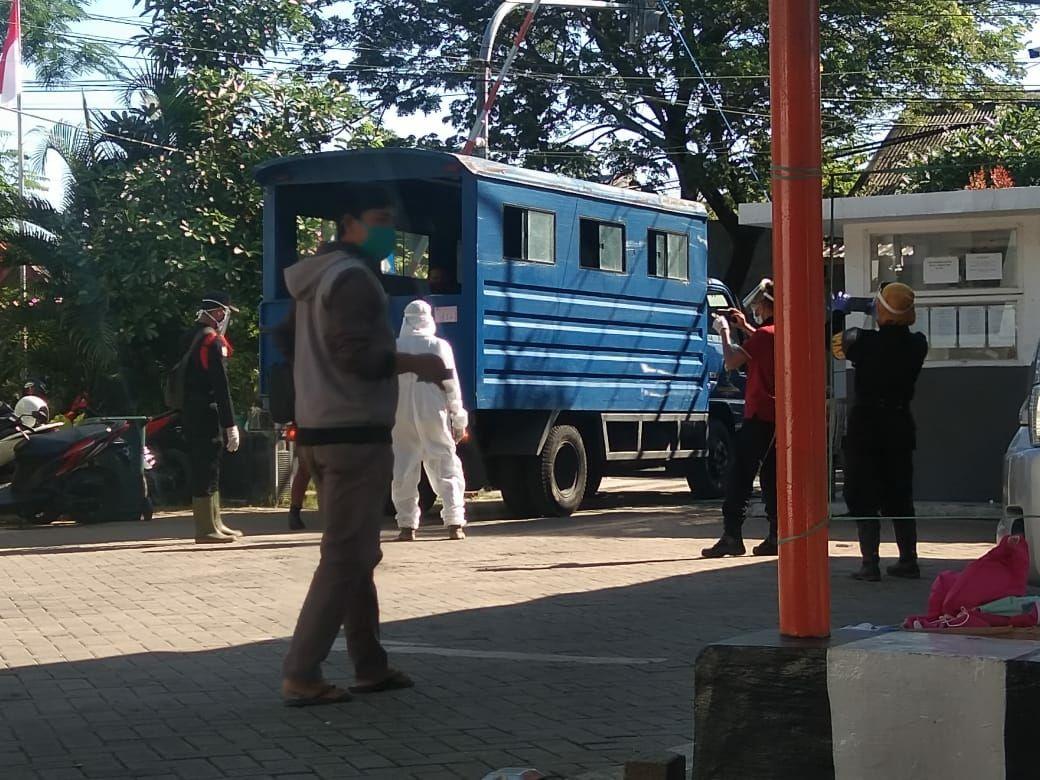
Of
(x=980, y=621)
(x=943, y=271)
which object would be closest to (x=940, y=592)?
(x=980, y=621)

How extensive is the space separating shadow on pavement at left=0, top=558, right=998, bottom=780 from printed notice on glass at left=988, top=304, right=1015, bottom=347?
1.81m

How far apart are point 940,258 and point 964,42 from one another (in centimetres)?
76

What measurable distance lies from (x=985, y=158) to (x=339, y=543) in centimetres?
283

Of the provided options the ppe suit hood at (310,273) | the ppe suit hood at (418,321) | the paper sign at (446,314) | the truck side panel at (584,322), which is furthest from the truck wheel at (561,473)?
the ppe suit hood at (310,273)

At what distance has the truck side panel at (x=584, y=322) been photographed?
1398 centimetres

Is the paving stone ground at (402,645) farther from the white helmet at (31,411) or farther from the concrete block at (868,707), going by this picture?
the white helmet at (31,411)

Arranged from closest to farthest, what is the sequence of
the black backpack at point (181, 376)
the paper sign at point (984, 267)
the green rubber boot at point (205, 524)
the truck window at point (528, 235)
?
1. the paper sign at point (984, 267)
2. the green rubber boot at point (205, 524)
3. the black backpack at point (181, 376)
4. the truck window at point (528, 235)

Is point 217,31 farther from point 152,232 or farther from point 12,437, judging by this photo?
point 12,437

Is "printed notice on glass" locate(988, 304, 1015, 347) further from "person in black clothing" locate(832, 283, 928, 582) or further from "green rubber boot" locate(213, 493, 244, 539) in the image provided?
"green rubber boot" locate(213, 493, 244, 539)

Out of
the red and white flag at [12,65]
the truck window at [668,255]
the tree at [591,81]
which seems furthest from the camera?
the tree at [591,81]

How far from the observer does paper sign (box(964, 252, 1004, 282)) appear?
5863 mm

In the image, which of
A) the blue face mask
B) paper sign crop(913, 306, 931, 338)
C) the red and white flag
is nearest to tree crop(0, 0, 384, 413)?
the red and white flag

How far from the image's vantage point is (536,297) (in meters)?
14.5

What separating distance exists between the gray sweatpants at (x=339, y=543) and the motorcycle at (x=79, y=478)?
825cm
